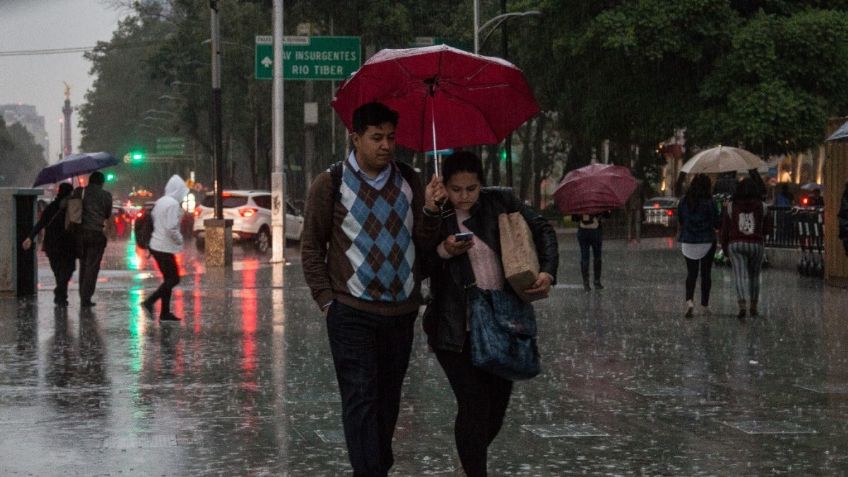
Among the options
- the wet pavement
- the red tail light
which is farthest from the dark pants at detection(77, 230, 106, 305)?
the red tail light

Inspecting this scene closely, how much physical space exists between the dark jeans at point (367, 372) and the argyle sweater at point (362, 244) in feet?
0.21

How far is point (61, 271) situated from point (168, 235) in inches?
138

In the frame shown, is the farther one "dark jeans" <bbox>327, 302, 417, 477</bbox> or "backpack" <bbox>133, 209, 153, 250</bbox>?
"backpack" <bbox>133, 209, 153, 250</bbox>

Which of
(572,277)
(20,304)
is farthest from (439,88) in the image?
(572,277)

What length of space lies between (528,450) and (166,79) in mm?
61246

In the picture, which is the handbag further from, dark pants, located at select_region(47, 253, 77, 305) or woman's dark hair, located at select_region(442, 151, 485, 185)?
dark pants, located at select_region(47, 253, 77, 305)

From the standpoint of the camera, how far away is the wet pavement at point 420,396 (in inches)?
322

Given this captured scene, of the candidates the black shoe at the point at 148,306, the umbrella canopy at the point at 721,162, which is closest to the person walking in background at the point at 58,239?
the black shoe at the point at 148,306

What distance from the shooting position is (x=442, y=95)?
721 cm

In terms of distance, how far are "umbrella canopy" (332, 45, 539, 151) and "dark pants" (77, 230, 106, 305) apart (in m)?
12.0

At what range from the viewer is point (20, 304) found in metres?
19.5

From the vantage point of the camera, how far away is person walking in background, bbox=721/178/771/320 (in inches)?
648

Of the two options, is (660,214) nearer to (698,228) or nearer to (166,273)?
(698,228)

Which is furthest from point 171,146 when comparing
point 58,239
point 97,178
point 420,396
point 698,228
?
point 420,396
